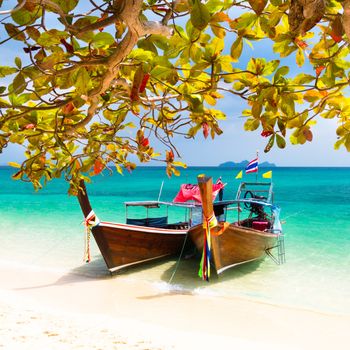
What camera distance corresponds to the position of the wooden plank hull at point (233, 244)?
7.99m

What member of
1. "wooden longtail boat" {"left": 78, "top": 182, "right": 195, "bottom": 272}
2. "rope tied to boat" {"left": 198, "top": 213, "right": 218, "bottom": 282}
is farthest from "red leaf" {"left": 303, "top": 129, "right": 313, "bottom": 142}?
"wooden longtail boat" {"left": 78, "top": 182, "right": 195, "bottom": 272}

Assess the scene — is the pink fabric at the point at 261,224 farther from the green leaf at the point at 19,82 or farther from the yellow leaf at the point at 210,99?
the green leaf at the point at 19,82

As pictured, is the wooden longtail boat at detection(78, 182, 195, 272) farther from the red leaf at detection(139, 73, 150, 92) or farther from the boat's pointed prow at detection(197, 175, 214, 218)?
the red leaf at detection(139, 73, 150, 92)

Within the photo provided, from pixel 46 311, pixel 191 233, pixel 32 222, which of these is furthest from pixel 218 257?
pixel 32 222

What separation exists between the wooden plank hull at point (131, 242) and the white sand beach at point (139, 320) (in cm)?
50

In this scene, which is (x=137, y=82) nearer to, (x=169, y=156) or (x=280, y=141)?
(x=280, y=141)

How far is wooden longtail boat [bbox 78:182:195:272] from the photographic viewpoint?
8.25 meters

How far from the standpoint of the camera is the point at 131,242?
345 inches

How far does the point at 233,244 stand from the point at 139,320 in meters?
2.95

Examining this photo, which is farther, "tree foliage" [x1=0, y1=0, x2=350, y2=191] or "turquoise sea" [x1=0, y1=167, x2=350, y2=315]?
"turquoise sea" [x1=0, y1=167, x2=350, y2=315]

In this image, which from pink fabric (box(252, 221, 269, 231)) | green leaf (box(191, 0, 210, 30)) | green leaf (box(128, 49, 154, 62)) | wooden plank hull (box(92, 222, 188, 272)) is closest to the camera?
green leaf (box(191, 0, 210, 30))

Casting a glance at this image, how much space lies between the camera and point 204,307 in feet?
22.6

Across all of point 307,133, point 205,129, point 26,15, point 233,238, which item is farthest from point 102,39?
point 233,238

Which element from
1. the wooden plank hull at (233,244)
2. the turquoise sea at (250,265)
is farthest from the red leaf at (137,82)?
the turquoise sea at (250,265)
